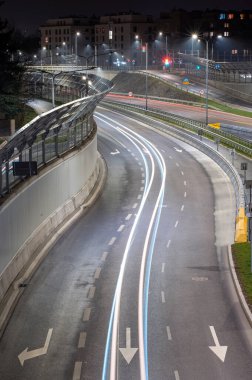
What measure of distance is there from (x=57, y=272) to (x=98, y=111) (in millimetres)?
74867

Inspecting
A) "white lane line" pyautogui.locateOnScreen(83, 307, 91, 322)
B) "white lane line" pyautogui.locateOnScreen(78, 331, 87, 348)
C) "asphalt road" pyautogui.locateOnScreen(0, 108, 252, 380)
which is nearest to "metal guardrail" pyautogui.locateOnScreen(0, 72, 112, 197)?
"asphalt road" pyautogui.locateOnScreen(0, 108, 252, 380)

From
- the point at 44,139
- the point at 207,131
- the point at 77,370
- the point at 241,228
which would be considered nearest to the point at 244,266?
the point at 241,228

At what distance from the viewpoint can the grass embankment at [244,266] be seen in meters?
28.5

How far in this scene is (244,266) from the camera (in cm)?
3222

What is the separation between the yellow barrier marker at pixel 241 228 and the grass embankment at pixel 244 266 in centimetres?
115

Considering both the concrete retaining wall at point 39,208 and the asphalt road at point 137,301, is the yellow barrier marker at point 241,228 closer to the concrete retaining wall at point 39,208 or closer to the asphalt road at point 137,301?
the asphalt road at point 137,301

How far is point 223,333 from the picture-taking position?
24.3m

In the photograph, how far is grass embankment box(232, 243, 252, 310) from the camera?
28516 mm

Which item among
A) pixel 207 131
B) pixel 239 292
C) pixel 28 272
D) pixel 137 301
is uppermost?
pixel 207 131

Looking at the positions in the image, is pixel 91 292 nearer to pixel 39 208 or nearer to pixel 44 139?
pixel 39 208

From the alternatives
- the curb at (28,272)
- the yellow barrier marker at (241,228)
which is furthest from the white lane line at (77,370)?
the yellow barrier marker at (241,228)

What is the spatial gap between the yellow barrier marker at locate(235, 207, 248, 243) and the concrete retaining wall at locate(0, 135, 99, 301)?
32.4ft

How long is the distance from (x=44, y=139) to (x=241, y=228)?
1165 cm

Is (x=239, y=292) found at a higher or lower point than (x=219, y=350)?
higher
